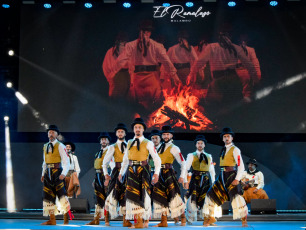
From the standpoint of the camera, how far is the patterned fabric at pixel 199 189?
877cm

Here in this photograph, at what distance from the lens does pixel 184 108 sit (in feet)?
37.5

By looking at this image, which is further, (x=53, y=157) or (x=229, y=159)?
(x=53, y=157)

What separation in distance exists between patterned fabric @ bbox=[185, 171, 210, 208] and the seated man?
2689mm

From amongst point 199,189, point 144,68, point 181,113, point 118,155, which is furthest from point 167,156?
point 144,68

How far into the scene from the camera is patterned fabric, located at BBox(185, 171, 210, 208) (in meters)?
8.77

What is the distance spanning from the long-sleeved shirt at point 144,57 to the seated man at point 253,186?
2.77 m

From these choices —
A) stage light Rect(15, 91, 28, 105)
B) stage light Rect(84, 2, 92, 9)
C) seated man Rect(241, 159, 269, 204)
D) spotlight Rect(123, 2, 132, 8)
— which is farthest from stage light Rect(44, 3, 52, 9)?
seated man Rect(241, 159, 269, 204)

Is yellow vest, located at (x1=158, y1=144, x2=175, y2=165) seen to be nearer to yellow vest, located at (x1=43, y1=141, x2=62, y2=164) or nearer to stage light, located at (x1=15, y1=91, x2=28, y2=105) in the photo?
yellow vest, located at (x1=43, y1=141, x2=62, y2=164)

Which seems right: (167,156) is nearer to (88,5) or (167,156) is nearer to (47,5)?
(88,5)

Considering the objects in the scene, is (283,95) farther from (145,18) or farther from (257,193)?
(145,18)

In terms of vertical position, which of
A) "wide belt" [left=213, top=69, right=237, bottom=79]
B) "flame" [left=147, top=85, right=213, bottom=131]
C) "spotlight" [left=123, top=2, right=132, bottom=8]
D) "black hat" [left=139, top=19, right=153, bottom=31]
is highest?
"spotlight" [left=123, top=2, right=132, bottom=8]

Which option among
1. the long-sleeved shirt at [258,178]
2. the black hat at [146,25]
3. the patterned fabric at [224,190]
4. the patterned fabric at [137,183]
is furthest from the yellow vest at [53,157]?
the long-sleeved shirt at [258,178]

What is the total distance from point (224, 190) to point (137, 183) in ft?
4.95

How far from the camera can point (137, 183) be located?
7.28 m
